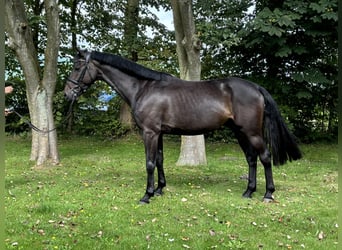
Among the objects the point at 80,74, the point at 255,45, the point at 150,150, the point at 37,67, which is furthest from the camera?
the point at 255,45

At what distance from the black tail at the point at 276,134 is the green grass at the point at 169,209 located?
691 mm

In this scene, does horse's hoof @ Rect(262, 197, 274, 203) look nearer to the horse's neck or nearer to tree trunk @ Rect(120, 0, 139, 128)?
the horse's neck

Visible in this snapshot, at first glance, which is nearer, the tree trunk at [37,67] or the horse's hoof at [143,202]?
the horse's hoof at [143,202]

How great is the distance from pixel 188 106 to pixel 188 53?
117 inches

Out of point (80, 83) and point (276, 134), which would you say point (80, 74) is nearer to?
point (80, 83)

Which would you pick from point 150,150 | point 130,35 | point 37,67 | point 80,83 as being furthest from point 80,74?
point 130,35

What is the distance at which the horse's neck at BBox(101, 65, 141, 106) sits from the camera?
6.11 m

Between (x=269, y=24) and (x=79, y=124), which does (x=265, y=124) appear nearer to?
(x=269, y=24)

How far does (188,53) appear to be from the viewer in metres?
8.62

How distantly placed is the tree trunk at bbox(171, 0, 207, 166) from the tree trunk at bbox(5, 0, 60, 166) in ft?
8.77

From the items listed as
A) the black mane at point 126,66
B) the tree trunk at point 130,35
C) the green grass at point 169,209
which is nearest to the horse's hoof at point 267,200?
the green grass at point 169,209

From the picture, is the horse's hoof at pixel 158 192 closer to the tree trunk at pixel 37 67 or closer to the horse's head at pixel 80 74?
the horse's head at pixel 80 74

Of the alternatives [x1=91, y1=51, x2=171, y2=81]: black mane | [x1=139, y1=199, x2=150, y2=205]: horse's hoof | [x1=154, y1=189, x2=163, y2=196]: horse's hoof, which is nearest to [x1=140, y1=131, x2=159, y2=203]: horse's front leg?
[x1=139, y1=199, x2=150, y2=205]: horse's hoof

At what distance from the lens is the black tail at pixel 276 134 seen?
5.94 m
